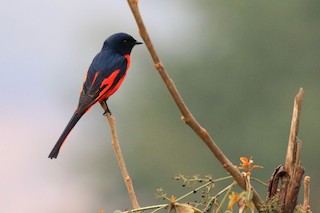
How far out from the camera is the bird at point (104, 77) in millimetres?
2680

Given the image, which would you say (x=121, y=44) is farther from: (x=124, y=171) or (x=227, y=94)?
(x=227, y=94)

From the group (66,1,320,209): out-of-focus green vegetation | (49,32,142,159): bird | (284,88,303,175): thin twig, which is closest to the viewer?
(284,88,303,175): thin twig

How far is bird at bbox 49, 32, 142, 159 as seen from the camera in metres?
2.68

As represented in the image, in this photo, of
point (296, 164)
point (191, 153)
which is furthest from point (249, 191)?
point (191, 153)

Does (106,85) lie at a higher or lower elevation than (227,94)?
higher

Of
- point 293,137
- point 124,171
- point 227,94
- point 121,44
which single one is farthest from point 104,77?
point 227,94

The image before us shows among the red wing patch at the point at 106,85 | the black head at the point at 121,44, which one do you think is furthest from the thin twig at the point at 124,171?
the black head at the point at 121,44

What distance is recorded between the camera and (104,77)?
2869 millimetres

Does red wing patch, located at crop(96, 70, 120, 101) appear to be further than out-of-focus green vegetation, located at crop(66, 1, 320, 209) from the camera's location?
No

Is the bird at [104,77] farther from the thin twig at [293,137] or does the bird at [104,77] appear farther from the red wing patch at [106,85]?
the thin twig at [293,137]

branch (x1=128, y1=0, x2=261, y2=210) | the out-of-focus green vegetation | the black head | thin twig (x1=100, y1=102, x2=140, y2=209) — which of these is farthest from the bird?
the out-of-focus green vegetation

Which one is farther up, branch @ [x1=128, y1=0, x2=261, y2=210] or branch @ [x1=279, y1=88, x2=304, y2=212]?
branch @ [x1=128, y1=0, x2=261, y2=210]

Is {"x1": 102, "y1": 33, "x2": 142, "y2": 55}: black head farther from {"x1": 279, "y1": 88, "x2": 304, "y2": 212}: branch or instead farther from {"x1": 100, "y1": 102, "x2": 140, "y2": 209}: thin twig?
{"x1": 279, "y1": 88, "x2": 304, "y2": 212}: branch

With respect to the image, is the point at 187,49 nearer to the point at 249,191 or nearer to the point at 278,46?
the point at 278,46
